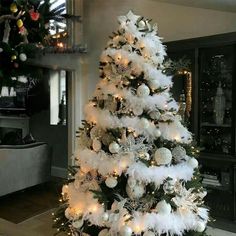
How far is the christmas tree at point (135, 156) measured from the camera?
6.08 ft

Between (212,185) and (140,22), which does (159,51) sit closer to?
(140,22)

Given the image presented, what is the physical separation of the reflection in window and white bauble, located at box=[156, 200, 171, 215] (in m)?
4.04

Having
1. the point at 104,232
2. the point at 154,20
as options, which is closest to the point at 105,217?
the point at 104,232

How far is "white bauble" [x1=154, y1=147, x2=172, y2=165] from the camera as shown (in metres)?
1.87

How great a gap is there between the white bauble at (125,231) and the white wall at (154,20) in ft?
9.00

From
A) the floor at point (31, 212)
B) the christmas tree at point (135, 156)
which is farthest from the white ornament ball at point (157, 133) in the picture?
the floor at point (31, 212)

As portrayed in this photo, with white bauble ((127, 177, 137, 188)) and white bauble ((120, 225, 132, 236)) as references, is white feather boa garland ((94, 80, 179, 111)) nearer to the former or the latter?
white bauble ((127, 177, 137, 188))

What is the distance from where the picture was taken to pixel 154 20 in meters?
4.14

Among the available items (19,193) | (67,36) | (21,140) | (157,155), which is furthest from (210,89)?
(19,193)

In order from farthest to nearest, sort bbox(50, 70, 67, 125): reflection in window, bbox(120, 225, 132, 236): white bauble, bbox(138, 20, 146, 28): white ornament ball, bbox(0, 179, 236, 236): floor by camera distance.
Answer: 1. bbox(50, 70, 67, 125): reflection in window
2. bbox(0, 179, 236, 236): floor
3. bbox(138, 20, 146, 28): white ornament ball
4. bbox(120, 225, 132, 236): white bauble

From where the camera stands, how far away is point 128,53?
1992 mm

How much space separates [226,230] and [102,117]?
2.08 m

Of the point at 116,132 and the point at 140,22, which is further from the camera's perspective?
the point at 140,22

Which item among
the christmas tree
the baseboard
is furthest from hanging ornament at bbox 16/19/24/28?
the baseboard
